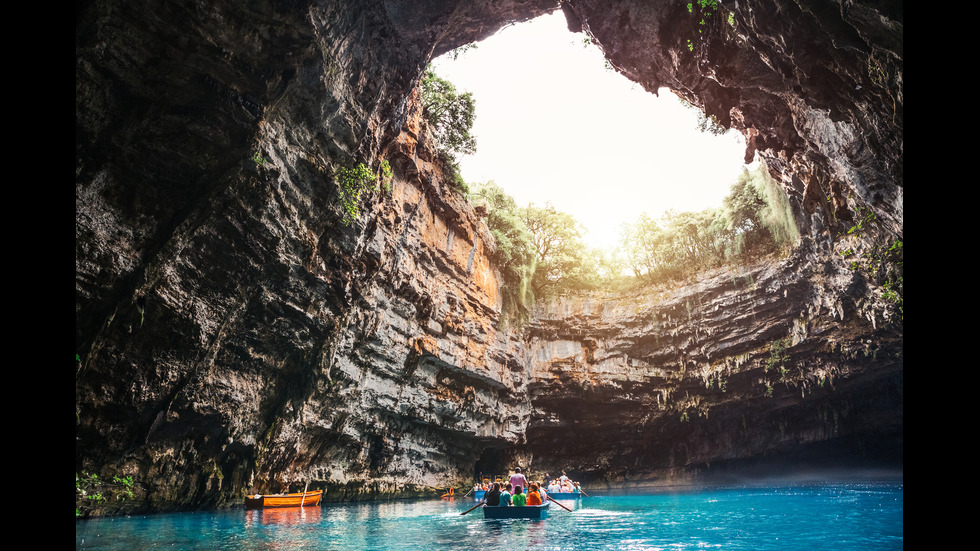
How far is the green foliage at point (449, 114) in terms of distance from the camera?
1821 centimetres

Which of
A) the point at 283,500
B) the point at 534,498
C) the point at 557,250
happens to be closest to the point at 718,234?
the point at 557,250

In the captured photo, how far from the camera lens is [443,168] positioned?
19.8m

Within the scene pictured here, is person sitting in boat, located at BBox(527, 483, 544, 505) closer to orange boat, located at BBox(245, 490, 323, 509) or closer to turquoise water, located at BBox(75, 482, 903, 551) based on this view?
turquoise water, located at BBox(75, 482, 903, 551)

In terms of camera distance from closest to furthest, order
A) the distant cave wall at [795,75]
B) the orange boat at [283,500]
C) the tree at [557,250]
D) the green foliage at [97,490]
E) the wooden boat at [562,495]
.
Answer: the distant cave wall at [795,75], the green foliage at [97,490], the orange boat at [283,500], the wooden boat at [562,495], the tree at [557,250]

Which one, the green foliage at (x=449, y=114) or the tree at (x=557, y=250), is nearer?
the green foliage at (x=449, y=114)

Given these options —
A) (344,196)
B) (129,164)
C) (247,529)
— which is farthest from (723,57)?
(247,529)

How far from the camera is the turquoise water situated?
27.7 ft

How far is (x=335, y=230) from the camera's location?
1360cm

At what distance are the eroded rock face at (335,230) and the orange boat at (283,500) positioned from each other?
21.0 inches

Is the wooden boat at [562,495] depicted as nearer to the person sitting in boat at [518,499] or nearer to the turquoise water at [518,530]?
the turquoise water at [518,530]

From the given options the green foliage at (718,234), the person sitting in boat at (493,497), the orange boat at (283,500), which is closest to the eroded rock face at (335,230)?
the orange boat at (283,500)

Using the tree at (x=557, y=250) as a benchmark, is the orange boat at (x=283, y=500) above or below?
below

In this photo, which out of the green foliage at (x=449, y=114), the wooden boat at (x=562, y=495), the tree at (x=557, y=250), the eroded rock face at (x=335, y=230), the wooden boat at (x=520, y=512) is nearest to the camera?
the eroded rock face at (x=335, y=230)

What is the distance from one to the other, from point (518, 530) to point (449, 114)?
14.8m
